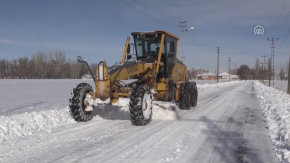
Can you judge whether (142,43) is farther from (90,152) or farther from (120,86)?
(90,152)

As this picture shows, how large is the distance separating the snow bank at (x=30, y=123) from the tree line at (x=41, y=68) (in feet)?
297

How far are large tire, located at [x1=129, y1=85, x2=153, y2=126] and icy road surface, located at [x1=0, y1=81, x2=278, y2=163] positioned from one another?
0.21m

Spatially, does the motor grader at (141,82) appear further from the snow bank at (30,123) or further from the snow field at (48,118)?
the snow bank at (30,123)

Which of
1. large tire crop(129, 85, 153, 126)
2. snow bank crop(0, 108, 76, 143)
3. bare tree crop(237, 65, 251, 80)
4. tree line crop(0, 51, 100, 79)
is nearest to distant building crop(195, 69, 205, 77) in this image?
bare tree crop(237, 65, 251, 80)

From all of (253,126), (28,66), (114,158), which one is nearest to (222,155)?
(114,158)

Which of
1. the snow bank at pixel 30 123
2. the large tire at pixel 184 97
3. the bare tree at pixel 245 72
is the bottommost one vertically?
the snow bank at pixel 30 123

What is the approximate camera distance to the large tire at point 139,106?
7.43 meters

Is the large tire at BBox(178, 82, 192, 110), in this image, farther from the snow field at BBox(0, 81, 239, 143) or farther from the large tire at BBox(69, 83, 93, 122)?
the large tire at BBox(69, 83, 93, 122)

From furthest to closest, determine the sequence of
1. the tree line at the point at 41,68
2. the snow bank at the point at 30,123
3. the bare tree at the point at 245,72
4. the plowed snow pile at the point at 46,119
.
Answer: the bare tree at the point at 245,72
the tree line at the point at 41,68
the plowed snow pile at the point at 46,119
the snow bank at the point at 30,123

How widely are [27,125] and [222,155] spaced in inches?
198

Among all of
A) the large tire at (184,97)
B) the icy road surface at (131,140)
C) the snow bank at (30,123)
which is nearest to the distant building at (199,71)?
A: the large tire at (184,97)

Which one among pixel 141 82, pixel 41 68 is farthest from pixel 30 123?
pixel 41 68

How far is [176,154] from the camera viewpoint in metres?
5.16

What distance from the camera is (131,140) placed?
243 inches
